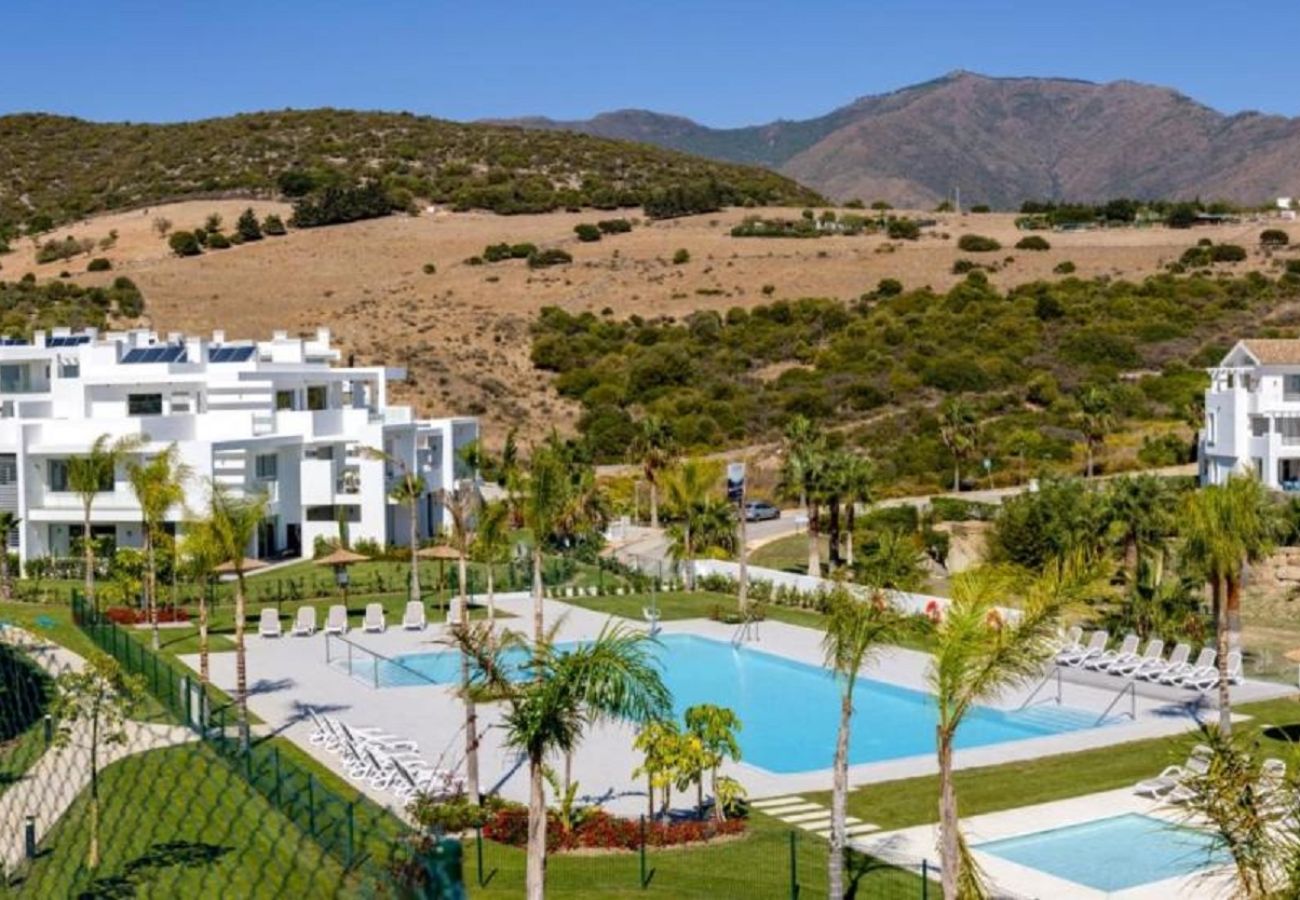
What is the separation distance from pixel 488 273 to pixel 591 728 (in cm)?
7813

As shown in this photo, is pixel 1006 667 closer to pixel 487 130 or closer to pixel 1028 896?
pixel 1028 896

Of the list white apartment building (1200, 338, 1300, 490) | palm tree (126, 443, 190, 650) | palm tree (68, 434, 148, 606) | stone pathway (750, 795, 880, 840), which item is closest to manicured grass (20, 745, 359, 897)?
stone pathway (750, 795, 880, 840)

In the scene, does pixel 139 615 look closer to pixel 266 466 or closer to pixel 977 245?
pixel 266 466

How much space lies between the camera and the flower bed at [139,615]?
114 feet

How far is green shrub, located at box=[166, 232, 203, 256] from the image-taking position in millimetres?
103938

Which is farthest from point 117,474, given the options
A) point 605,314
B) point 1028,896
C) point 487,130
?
point 487,130

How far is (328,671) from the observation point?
3077 centimetres

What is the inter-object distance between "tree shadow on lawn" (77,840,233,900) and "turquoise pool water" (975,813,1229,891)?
9.41 m

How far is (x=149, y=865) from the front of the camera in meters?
14.3

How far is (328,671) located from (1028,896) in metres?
16.9

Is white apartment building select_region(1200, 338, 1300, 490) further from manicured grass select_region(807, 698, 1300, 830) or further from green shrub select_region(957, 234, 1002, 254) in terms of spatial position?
green shrub select_region(957, 234, 1002, 254)

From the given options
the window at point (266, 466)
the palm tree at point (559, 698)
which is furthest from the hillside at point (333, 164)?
the palm tree at point (559, 698)

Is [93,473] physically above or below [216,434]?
below

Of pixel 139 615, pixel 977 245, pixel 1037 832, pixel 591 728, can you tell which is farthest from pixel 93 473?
pixel 977 245
